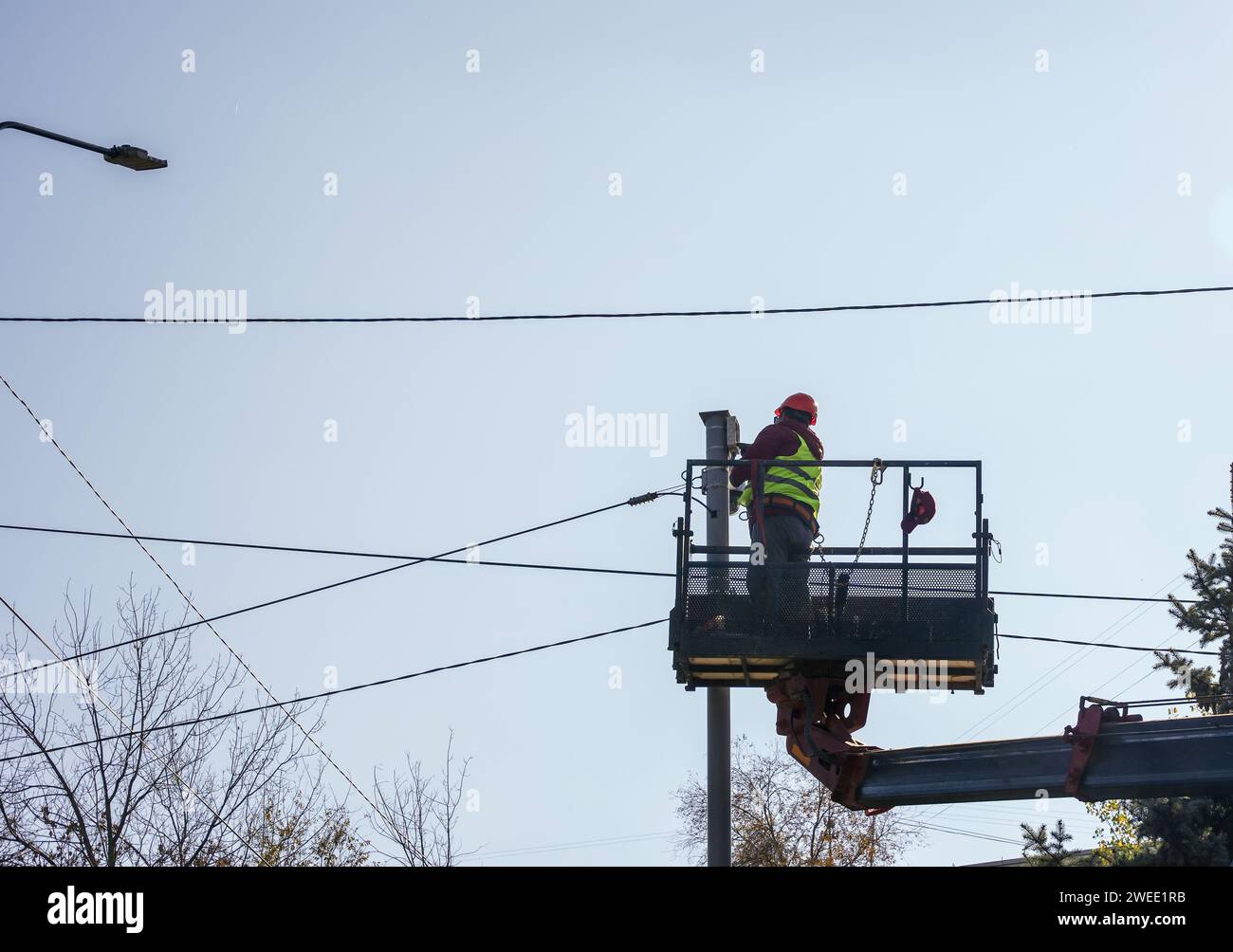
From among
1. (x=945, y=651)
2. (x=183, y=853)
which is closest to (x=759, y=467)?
(x=945, y=651)

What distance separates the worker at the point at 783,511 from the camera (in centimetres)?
1441

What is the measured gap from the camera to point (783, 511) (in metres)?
14.6

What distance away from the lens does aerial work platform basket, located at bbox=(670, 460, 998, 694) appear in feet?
46.9

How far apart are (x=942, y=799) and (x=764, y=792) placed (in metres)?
30.0

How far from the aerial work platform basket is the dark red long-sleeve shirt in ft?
1.79

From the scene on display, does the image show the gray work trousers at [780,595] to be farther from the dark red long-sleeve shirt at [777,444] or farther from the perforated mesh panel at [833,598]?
the dark red long-sleeve shirt at [777,444]

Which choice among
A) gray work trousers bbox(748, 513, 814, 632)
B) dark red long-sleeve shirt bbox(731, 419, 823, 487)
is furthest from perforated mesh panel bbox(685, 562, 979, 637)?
dark red long-sleeve shirt bbox(731, 419, 823, 487)

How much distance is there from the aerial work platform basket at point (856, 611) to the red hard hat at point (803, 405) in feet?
2.35

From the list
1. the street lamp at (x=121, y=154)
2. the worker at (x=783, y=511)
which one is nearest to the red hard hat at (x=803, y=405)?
the worker at (x=783, y=511)

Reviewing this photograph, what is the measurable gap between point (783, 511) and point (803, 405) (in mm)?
983

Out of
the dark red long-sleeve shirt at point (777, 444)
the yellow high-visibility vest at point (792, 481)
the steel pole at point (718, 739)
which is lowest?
the steel pole at point (718, 739)

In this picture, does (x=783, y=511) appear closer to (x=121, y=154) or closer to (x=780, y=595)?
(x=780, y=595)
